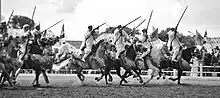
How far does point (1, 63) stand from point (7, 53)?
62cm

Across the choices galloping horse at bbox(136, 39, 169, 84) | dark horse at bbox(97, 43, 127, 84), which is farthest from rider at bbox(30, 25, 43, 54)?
galloping horse at bbox(136, 39, 169, 84)

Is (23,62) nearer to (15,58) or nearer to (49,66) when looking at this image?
(15,58)

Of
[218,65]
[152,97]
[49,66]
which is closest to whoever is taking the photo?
[152,97]

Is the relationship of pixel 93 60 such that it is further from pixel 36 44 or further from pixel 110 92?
pixel 110 92

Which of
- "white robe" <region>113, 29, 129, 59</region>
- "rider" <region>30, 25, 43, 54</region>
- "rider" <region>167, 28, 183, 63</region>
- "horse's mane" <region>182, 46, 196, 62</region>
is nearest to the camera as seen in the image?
A: "rider" <region>30, 25, 43, 54</region>

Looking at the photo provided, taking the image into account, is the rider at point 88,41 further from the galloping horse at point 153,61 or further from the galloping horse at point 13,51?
the galloping horse at point 13,51

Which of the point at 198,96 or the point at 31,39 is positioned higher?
the point at 31,39

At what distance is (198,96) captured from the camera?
39.0 ft

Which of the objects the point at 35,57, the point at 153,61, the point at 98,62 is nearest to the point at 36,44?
the point at 35,57

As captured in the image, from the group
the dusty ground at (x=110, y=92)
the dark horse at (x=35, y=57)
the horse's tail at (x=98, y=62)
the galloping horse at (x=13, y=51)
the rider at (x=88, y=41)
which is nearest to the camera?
the dusty ground at (x=110, y=92)

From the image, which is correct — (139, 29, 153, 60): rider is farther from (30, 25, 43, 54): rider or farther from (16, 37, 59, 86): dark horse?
(30, 25, 43, 54): rider

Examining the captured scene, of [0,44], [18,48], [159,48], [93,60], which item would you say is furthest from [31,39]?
[159,48]

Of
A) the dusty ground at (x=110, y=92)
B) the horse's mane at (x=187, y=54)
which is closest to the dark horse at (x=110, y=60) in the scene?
the dusty ground at (x=110, y=92)

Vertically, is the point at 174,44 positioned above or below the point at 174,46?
above
